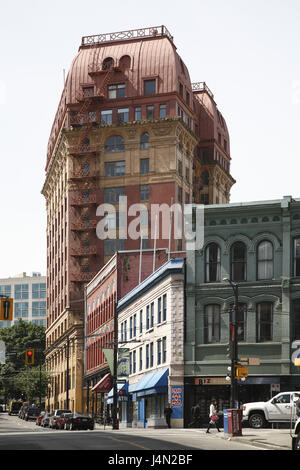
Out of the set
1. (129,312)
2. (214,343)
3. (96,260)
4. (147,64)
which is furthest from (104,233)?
(214,343)

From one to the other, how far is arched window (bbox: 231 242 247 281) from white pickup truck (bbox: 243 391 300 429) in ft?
41.0

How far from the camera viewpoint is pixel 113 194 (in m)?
104

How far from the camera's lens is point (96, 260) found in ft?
340

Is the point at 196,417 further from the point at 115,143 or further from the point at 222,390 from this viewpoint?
the point at 115,143

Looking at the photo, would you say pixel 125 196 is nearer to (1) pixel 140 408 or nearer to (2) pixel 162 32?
(2) pixel 162 32

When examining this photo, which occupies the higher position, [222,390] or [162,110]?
[162,110]

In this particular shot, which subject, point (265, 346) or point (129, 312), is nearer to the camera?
point (265, 346)

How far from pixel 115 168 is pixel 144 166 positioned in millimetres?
3807

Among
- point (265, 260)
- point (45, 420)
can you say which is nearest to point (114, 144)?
point (45, 420)

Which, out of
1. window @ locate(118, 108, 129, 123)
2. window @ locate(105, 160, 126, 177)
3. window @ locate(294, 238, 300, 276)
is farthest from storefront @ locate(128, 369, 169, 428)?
window @ locate(118, 108, 129, 123)

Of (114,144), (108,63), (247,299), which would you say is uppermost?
(108,63)

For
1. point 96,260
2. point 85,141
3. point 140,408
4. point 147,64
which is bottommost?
point 140,408

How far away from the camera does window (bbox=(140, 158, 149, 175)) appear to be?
10306cm

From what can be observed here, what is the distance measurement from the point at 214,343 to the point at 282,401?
1198cm
